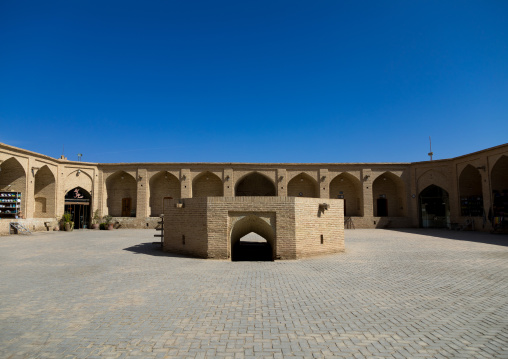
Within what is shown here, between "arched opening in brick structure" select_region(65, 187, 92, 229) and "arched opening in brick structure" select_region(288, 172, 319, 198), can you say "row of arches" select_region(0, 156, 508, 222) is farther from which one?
"arched opening in brick structure" select_region(65, 187, 92, 229)

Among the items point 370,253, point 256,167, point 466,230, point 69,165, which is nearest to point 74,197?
point 69,165

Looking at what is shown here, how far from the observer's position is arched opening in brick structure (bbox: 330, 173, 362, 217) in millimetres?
26375

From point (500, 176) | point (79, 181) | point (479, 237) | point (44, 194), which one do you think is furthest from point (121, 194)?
point (500, 176)

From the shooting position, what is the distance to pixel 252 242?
1681 centimetres

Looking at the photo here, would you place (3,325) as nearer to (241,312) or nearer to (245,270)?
(241,312)

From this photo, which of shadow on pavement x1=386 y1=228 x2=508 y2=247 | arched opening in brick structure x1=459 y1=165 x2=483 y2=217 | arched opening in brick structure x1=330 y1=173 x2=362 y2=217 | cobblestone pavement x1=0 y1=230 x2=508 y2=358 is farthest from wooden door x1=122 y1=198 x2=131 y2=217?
arched opening in brick structure x1=459 y1=165 x2=483 y2=217

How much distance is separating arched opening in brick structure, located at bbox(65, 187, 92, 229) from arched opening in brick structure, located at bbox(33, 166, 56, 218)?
4.99 ft

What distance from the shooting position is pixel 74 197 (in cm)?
2453

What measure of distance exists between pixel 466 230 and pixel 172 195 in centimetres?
2352

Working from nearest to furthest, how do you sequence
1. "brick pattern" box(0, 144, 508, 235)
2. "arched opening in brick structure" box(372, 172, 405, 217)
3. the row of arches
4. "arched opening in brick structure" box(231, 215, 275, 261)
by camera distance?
"arched opening in brick structure" box(231, 215, 275, 261)
"brick pattern" box(0, 144, 508, 235)
the row of arches
"arched opening in brick structure" box(372, 172, 405, 217)

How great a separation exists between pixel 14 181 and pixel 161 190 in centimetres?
1040

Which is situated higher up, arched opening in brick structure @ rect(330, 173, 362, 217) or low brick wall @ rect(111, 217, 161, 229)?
arched opening in brick structure @ rect(330, 173, 362, 217)

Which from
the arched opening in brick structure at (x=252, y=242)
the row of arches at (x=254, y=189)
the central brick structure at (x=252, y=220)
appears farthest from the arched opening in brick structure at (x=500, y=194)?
the arched opening in brick structure at (x=252, y=242)

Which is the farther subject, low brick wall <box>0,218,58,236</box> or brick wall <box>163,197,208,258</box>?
low brick wall <box>0,218,58,236</box>
